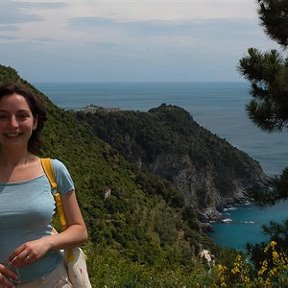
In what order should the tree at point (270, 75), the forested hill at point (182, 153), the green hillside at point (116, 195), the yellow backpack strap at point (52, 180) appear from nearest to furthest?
1. the yellow backpack strap at point (52, 180)
2. the tree at point (270, 75)
3. the green hillside at point (116, 195)
4. the forested hill at point (182, 153)

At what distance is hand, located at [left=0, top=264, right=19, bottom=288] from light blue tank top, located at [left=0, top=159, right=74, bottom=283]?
51 millimetres

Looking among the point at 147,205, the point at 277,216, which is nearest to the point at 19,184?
the point at 147,205

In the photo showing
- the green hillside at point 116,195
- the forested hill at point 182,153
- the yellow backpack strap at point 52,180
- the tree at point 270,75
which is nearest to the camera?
the yellow backpack strap at point 52,180

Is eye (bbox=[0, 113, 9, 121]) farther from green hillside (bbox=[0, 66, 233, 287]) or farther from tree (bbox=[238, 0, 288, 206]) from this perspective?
green hillside (bbox=[0, 66, 233, 287])

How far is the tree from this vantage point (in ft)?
22.2

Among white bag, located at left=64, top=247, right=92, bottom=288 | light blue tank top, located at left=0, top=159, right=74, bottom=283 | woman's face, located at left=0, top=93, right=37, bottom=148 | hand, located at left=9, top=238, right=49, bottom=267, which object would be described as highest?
woman's face, located at left=0, top=93, right=37, bottom=148

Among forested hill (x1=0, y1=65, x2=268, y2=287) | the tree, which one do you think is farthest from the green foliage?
forested hill (x1=0, y1=65, x2=268, y2=287)

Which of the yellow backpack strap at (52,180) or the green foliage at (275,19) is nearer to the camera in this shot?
the yellow backpack strap at (52,180)

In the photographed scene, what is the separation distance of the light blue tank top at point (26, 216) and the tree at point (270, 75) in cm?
553

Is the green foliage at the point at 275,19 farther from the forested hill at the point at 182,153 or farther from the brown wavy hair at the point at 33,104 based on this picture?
the forested hill at the point at 182,153

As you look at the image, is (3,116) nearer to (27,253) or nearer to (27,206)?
(27,206)

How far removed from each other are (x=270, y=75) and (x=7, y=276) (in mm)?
5770

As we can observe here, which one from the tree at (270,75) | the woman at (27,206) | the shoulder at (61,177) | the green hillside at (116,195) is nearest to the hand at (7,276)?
the woman at (27,206)

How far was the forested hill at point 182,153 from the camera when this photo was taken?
60031mm
